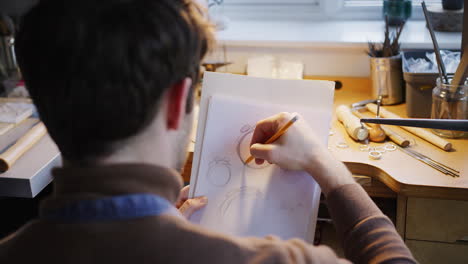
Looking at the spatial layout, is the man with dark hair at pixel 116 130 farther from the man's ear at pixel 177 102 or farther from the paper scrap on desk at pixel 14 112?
the paper scrap on desk at pixel 14 112

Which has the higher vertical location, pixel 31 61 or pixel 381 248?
pixel 31 61

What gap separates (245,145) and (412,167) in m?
0.42

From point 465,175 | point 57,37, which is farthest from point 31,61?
point 465,175

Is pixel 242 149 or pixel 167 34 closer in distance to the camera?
pixel 167 34

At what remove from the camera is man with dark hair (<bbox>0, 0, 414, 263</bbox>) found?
59 cm

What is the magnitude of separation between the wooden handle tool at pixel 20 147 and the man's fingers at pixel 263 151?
0.63 meters

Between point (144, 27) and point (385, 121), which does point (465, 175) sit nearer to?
point (385, 121)

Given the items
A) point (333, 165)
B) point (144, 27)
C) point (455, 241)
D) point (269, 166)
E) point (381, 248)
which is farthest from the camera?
point (455, 241)

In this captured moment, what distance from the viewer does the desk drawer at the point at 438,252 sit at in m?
1.23

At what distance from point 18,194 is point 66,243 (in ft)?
2.31

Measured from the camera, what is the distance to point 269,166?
1.08 m

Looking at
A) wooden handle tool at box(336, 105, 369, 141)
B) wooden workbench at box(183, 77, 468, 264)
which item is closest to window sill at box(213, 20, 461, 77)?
wooden handle tool at box(336, 105, 369, 141)

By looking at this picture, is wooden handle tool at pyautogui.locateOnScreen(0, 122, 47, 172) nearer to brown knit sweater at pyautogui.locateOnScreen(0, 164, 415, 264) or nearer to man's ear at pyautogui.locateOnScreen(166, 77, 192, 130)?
brown knit sweater at pyautogui.locateOnScreen(0, 164, 415, 264)

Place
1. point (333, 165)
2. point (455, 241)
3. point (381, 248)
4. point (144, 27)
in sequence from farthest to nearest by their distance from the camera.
→ 1. point (455, 241)
2. point (333, 165)
3. point (381, 248)
4. point (144, 27)
